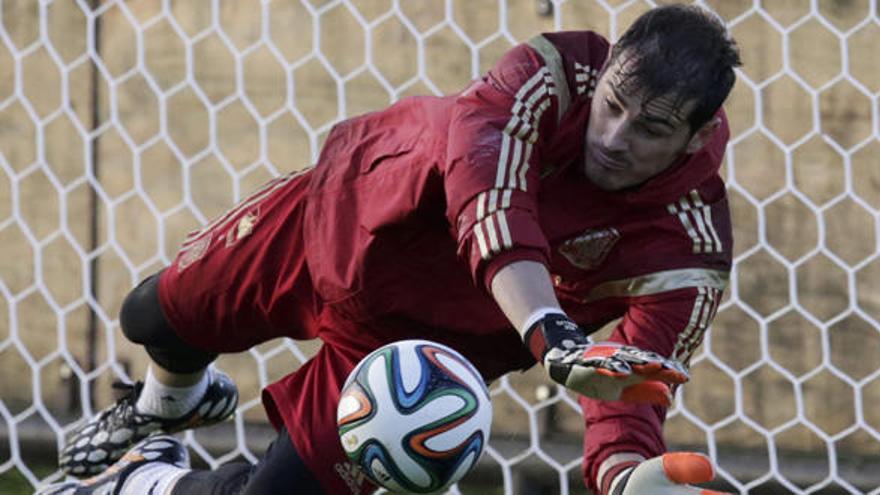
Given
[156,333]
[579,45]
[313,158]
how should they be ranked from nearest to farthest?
[579,45]
[156,333]
[313,158]

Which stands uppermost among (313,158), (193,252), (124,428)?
(193,252)

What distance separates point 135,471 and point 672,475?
1082 mm

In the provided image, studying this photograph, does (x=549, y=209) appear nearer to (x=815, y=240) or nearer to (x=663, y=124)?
(x=663, y=124)

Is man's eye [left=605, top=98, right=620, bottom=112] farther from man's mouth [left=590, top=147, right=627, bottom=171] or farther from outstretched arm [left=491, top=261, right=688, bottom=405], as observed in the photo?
outstretched arm [left=491, top=261, right=688, bottom=405]

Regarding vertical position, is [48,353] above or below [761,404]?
above

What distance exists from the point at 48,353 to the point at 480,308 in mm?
1697

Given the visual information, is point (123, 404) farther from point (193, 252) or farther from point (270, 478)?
point (270, 478)

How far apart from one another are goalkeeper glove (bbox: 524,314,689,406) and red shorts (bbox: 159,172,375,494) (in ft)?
2.20

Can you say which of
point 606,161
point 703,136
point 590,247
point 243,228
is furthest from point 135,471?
point 703,136

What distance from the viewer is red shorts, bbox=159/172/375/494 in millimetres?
2916

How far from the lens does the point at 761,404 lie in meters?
4.10

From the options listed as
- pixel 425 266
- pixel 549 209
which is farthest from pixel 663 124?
pixel 425 266

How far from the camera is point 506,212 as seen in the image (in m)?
2.49

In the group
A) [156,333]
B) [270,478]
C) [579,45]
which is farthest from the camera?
[156,333]
